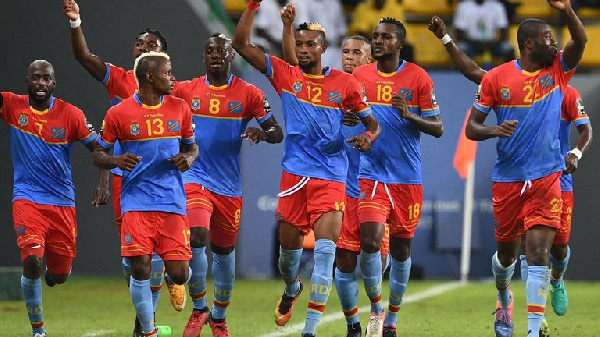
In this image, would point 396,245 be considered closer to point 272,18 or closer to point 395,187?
point 395,187

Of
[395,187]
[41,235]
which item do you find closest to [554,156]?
[395,187]

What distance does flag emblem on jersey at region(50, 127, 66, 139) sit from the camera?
33.5 ft

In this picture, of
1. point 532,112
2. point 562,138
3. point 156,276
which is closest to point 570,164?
point 532,112

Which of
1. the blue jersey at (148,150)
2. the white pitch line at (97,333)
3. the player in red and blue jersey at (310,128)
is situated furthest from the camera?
the white pitch line at (97,333)

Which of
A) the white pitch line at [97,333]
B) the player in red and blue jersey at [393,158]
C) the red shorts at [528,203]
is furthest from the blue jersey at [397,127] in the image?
the white pitch line at [97,333]

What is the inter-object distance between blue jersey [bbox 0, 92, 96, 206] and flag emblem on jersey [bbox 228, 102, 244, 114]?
1333 millimetres

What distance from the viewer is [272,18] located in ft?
61.8

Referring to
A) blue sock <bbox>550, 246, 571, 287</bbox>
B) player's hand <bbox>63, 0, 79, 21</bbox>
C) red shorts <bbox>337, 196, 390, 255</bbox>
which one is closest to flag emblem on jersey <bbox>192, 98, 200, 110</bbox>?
player's hand <bbox>63, 0, 79, 21</bbox>

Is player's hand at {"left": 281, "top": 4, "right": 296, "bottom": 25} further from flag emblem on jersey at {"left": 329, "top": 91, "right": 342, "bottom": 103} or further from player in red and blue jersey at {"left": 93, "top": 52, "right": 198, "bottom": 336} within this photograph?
player in red and blue jersey at {"left": 93, "top": 52, "right": 198, "bottom": 336}

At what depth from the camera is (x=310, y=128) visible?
380 inches

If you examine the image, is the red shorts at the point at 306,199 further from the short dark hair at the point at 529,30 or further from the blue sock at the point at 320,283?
the short dark hair at the point at 529,30

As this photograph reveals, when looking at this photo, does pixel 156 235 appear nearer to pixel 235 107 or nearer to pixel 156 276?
pixel 156 276

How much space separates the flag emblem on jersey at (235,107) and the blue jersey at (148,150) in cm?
117

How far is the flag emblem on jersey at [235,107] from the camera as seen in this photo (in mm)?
10148
